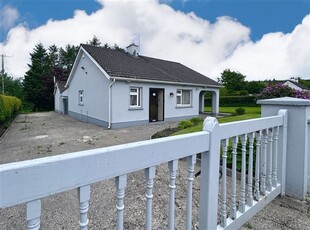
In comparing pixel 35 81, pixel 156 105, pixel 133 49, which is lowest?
pixel 156 105

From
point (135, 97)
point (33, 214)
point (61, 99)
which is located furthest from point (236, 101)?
point (33, 214)

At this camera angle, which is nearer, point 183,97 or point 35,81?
point 183,97

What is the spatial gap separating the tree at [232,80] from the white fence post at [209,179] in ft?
122

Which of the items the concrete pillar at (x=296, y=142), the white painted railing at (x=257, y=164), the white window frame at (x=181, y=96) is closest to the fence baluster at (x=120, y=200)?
the white painted railing at (x=257, y=164)

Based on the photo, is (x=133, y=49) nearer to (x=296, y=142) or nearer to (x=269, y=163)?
(x=296, y=142)

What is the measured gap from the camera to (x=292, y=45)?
A: 10445mm

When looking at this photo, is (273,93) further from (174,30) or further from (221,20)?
(174,30)

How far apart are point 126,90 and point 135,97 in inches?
35.0

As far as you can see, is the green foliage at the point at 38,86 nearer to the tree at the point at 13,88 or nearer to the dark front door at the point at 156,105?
the tree at the point at 13,88

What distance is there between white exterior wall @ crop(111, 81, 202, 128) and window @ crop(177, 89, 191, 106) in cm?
27

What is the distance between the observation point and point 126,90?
39.1ft

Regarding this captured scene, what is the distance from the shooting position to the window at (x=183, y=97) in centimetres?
1511

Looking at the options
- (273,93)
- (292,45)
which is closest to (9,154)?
(273,93)

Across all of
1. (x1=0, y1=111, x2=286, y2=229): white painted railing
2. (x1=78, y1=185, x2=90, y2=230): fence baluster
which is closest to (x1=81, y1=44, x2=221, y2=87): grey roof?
(x1=0, y1=111, x2=286, y2=229): white painted railing
